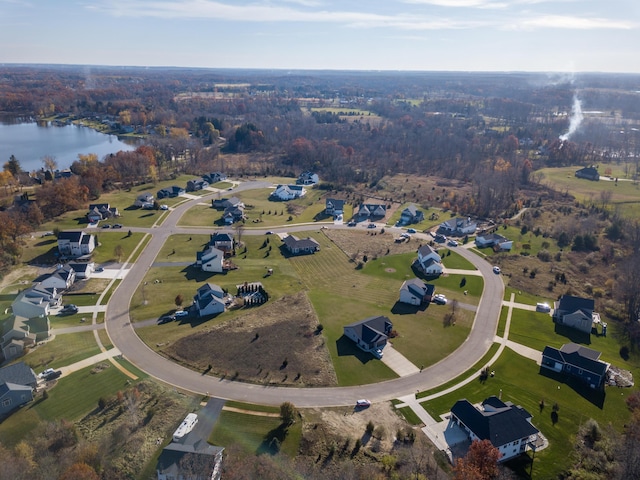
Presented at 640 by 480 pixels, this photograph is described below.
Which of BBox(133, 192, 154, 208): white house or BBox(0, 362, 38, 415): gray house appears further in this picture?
BBox(133, 192, 154, 208): white house

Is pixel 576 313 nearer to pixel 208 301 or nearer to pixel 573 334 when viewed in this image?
pixel 573 334

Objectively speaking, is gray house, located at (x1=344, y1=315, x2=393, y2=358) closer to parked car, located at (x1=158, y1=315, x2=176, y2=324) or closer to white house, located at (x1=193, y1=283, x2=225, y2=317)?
white house, located at (x1=193, y1=283, x2=225, y2=317)

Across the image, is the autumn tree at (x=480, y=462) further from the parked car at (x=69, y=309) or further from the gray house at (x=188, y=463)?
the parked car at (x=69, y=309)

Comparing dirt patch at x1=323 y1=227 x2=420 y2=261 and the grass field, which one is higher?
the grass field

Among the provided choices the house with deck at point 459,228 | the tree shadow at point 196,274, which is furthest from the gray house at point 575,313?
the tree shadow at point 196,274

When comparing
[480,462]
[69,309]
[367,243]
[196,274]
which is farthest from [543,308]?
[69,309]

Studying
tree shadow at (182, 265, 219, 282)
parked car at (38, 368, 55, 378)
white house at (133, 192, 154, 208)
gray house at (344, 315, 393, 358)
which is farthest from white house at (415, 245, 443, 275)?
white house at (133, 192, 154, 208)

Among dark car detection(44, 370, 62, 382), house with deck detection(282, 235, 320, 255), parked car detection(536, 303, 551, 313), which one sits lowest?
dark car detection(44, 370, 62, 382)
